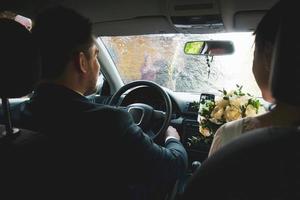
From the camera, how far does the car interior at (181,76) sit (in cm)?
111

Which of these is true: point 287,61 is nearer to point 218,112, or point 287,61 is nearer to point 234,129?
point 234,129

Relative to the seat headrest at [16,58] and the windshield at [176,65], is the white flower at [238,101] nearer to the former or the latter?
the windshield at [176,65]

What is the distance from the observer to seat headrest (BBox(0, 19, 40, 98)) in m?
1.62

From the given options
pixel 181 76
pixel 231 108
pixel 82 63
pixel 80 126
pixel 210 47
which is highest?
pixel 82 63

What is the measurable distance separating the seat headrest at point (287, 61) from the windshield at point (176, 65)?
92.6 inches

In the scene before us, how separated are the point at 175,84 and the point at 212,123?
140 cm

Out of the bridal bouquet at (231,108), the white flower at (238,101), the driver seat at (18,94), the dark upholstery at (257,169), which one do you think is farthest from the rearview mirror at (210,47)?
the dark upholstery at (257,169)

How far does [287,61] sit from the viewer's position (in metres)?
1.04

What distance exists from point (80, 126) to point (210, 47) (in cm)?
163

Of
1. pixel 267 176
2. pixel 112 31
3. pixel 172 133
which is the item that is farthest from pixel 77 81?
pixel 112 31

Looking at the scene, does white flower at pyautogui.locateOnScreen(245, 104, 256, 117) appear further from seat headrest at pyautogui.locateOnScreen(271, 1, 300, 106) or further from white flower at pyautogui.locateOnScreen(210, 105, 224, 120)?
seat headrest at pyautogui.locateOnScreen(271, 1, 300, 106)

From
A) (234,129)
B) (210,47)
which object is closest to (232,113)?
(234,129)

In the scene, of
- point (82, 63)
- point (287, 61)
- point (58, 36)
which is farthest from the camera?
point (82, 63)

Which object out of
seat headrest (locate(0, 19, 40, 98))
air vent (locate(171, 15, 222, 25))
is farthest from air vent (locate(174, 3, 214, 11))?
seat headrest (locate(0, 19, 40, 98))
